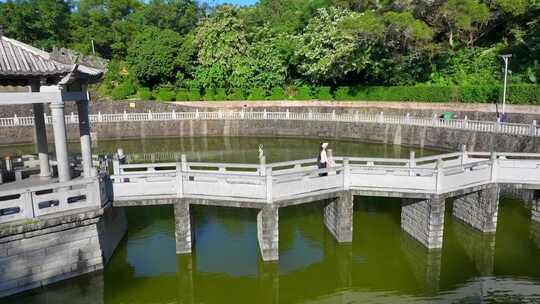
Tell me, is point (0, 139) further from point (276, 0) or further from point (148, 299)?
point (276, 0)

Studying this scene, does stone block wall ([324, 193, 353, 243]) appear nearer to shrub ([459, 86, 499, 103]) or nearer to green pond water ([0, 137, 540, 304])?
green pond water ([0, 137, 540, 304])

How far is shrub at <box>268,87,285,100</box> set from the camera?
43.0m

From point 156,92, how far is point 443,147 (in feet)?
96.7

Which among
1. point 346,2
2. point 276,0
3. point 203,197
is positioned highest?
point 276,0

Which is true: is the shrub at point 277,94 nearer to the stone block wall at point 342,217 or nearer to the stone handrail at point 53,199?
the stone block wall at point 342,217

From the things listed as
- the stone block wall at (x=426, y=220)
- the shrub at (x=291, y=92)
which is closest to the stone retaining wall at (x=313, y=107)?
the shrub at (x=291, y=92)

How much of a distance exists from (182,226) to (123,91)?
122 feet

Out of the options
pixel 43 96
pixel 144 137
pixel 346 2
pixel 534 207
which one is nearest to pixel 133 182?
pixel 43 96

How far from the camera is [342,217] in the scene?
13766 mm

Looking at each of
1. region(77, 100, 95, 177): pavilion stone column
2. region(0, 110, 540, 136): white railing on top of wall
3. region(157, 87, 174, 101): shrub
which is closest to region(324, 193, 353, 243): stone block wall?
region(77, 100, 95, 177): pavilion stone column

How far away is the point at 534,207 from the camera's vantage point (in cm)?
1608

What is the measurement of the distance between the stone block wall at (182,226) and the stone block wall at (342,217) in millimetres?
Result: 4734

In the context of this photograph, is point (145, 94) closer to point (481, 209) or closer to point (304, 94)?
point (304, 94)

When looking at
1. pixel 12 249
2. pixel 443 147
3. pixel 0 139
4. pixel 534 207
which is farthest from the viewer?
pixel 0 139
